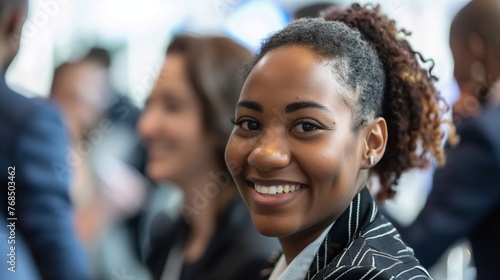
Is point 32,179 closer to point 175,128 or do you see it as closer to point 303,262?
point 175,128

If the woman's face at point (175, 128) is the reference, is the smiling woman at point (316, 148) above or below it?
above

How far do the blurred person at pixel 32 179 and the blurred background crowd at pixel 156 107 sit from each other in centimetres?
3

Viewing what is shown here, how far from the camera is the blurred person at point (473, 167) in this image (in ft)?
5.57

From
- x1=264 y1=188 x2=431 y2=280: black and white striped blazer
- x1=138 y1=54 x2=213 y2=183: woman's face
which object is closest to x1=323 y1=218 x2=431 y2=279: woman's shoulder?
x1=264 y1=188 x2=431 y2=280: black and white striped blazer

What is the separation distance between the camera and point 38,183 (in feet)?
6.19

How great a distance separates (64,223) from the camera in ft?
6.48

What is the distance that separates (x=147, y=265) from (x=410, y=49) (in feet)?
3.29

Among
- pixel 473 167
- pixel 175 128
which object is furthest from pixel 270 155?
pixel 175 128

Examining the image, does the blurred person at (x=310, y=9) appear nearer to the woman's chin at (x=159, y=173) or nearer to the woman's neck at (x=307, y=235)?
the woman's chin at (x=159, y=173)

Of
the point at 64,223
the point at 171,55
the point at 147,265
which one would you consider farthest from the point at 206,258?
the point at 171,55

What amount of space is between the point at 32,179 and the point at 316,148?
1.07m

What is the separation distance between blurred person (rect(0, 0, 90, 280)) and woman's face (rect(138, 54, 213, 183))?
25 cm

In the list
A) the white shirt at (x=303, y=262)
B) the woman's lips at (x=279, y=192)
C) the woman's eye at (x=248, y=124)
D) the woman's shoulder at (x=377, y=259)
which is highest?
the woman's eye at (x=248, y=124)

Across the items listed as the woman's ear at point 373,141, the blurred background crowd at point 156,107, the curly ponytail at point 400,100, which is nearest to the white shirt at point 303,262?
the woman's ear at point 373,141
